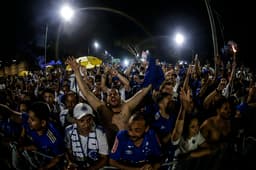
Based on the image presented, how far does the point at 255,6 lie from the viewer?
2453cm

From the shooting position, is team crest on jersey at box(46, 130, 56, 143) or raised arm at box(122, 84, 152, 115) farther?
raised arm at box(122, 84, 152, 115)

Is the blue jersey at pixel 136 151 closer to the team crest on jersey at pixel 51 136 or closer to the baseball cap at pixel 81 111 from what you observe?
the baseball cap at pixel 81 111

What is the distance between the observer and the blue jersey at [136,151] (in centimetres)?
434

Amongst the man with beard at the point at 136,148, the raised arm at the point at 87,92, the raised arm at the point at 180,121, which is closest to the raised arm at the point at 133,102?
the raised arm at the point at 87,92

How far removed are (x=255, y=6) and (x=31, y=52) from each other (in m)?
28.7

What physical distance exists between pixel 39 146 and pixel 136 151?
1.69 m

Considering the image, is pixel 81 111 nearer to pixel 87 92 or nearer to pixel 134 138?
pixel 134 138

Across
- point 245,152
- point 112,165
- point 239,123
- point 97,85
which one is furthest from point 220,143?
point 97,85

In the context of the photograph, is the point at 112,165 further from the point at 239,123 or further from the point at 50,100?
the point at 50,100

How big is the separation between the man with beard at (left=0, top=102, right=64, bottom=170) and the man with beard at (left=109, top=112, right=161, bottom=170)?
1053mm

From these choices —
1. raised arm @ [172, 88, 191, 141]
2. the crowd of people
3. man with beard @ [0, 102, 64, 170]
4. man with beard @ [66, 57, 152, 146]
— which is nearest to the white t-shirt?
the crowd of people

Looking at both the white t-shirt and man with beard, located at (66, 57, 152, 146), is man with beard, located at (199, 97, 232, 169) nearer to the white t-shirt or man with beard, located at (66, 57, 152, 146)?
the white t-shirt

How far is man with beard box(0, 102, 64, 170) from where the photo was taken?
4.97 m

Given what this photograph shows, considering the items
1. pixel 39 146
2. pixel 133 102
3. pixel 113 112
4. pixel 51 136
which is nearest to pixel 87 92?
pixel 113 112
